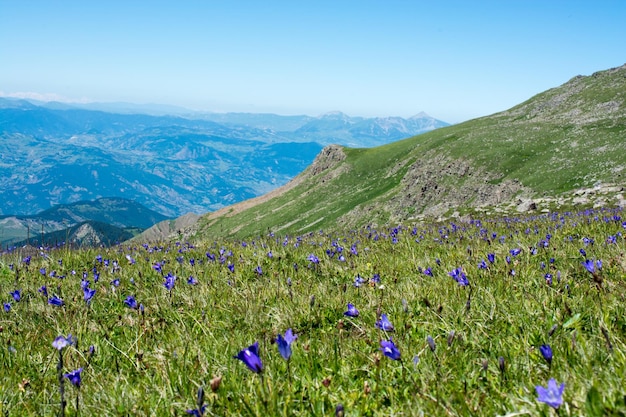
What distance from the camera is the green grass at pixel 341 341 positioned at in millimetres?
2736

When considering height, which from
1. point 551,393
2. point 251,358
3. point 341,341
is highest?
point 551,393

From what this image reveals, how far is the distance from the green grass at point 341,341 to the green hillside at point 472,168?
25.6 m

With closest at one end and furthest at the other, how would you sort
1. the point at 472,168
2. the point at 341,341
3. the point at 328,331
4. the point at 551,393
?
the point at 551,393
the point at 341,341
the point at 328,331
the point at 472,168

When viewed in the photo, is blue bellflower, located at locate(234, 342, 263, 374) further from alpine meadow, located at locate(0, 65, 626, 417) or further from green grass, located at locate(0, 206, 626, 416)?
green grass, located at locate(0, 206, 626, 416)

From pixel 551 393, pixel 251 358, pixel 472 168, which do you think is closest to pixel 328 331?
pixel 251 358

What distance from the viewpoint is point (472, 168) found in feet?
238

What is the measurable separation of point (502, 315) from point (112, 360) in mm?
3797

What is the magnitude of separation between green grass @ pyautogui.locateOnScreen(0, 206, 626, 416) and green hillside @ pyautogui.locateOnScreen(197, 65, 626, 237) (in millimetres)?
25584

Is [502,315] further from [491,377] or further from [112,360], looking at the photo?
[112,360]

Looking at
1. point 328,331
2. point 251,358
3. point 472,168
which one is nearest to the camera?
point 251,358

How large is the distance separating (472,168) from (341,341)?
74736 mm

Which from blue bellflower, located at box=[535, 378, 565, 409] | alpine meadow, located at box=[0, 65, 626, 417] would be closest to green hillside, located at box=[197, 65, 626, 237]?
alpine meadow, located at box=[0, 65, 626, 417]

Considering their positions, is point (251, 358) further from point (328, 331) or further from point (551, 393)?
point (328, 331)

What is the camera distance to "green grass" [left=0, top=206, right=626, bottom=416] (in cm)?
274
